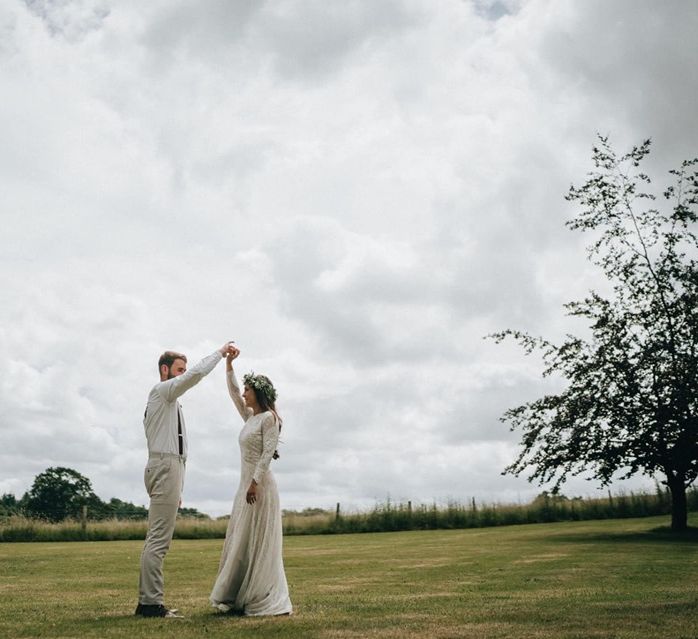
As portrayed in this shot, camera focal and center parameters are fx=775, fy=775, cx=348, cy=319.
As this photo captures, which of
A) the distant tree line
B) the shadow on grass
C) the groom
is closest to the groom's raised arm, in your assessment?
the groom

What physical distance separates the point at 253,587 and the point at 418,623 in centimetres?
189

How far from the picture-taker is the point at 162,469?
834cm

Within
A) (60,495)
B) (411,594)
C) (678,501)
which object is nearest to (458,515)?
(678,501)

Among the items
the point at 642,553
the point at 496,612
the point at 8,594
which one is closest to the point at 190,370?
the point at 496,612

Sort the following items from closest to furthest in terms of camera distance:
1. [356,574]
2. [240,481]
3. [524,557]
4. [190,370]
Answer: [190,370] → [240,481] → [356,574] → [524,557]

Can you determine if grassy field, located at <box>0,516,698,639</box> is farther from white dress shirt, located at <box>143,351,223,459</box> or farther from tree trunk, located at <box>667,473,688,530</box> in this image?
tree trunk, located at <box>667,473,688,530</box>

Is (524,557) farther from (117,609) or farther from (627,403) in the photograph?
(117,609)

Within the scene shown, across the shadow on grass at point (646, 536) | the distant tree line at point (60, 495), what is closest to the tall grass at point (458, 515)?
the shadow on grass at point (646, 536)

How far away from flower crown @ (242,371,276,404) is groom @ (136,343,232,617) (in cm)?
49

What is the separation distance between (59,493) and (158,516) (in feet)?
272

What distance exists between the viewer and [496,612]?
852 cm

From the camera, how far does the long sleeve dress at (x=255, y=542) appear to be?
8.38 metres

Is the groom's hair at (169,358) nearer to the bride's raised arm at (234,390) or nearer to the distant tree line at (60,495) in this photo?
the bride's raised arm at (234,390)

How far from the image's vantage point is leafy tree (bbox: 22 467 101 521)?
8275cm
